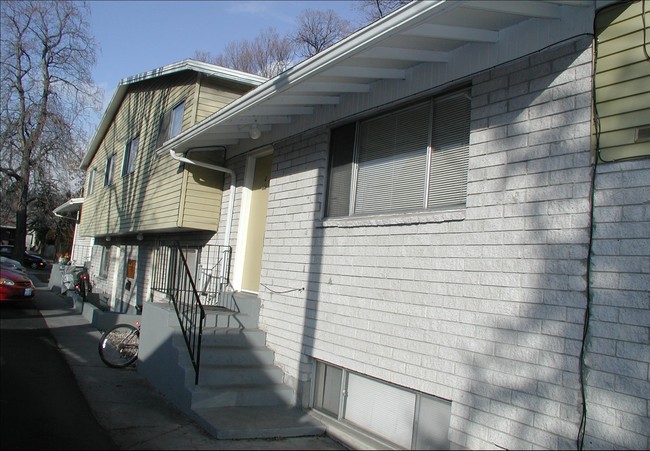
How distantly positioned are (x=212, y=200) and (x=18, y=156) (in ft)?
80.5

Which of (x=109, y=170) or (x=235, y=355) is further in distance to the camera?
(x=109, y=170)

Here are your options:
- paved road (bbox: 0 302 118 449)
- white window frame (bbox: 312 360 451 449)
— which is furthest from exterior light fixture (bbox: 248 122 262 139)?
paved road (bbox: 0 302 118 449)

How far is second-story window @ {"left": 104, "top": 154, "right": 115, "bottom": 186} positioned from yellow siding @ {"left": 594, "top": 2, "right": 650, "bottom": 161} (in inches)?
596

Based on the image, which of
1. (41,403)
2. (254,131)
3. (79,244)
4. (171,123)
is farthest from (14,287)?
(79,244)

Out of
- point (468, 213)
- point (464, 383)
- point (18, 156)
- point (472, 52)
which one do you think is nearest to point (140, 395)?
point (464, 383)

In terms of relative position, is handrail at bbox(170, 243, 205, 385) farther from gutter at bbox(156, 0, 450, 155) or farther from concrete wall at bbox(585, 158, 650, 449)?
concrete wall at bbox(585, 158, 650, 449)

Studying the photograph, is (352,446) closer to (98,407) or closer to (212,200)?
(98,407)

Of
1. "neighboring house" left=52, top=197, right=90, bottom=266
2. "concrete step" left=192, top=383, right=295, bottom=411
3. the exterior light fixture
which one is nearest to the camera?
"concrete step" left=192, top=383, right=295, bottom=411

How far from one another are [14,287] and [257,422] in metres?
11.5

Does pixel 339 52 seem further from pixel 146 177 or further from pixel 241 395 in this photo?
pixel 146 177

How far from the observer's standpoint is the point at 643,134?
11.3 ft

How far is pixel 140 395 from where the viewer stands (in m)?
6.74

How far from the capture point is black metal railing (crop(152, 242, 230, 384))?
6.73 meters

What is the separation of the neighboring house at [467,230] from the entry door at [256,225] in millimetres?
729
